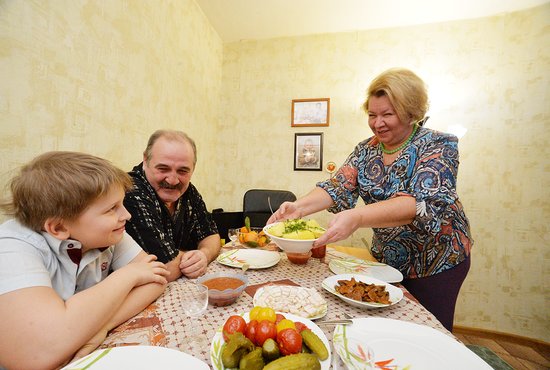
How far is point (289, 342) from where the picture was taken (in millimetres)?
638

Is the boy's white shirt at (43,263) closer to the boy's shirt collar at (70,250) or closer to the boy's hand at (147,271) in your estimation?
the boy's shirt collar at (70,250)

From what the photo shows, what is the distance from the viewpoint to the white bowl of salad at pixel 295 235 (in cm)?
115

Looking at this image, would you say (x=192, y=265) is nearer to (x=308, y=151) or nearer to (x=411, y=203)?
(x=411, y=203)

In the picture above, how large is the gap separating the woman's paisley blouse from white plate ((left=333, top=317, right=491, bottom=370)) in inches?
21.3

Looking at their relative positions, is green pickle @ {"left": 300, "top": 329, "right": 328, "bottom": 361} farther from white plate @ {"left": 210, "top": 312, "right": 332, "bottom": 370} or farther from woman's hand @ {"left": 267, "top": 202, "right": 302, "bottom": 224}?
woman's hand @ {"left": 267, "top": 202, "right": 302, "bottom": 224}

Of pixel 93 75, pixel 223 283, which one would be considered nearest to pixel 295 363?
pixel 223 283

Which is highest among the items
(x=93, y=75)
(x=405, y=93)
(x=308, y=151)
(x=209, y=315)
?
(x=93, y=75)

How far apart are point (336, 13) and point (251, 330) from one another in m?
3.44

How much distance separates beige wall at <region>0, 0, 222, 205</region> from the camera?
128cm

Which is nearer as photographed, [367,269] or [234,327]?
[234,327]

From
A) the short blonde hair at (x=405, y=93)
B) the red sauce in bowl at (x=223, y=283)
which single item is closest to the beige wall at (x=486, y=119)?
the short blonde hair at (x=405, y=93)

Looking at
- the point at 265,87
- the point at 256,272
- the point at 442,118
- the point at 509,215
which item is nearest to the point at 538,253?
the point at 509,215

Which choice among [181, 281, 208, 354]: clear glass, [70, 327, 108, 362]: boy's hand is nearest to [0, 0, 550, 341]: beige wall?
[70, 327, 108, 362]: boy's hand

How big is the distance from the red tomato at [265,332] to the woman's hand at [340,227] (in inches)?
19.5
